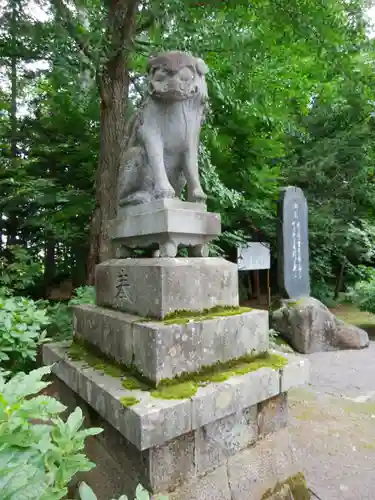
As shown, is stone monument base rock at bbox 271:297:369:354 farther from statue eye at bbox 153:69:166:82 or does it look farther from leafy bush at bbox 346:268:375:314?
statue eye at bbox 153:69:166:82

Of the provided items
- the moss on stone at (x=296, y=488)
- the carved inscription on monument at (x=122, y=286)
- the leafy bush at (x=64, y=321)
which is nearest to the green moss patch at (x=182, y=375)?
the carved inscription on monument at (x=122, y=286)

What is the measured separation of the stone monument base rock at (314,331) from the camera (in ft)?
17.6

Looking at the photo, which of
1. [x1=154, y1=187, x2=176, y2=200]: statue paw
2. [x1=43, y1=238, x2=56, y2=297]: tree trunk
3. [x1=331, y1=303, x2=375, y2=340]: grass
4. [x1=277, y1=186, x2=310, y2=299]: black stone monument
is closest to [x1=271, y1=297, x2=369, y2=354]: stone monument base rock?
[x1=277, y1=186, x2=310, y2=299]: black stone monument

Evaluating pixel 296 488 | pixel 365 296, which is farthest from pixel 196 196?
pixel 365 296

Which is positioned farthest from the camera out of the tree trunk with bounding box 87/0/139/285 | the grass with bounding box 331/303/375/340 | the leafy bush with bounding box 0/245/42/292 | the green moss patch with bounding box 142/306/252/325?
the grass with bounding box 331/303/375/340

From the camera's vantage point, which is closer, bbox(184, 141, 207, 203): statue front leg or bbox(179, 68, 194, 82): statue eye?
bbox(179, 68, 194, 82): statue eye

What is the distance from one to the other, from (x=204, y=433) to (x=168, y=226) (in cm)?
106

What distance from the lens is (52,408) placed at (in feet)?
3.18

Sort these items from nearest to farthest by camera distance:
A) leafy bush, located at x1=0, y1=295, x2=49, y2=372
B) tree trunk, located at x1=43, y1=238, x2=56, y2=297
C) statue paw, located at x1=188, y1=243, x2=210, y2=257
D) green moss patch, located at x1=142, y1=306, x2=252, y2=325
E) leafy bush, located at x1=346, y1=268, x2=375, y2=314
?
green moss patch, located at x1=142, y1=306, x2=252, y2=325
statue paw, located at x1=188, y1=243, x2=210, y2=257
leafy bush, located at x1=0, y1=295, x2=49, y2=372
leafy bush, located at x1=346, y1=268, x2=375, y2=314
tree trunk, located at x1=43, y1=238, x2=56, y2=297

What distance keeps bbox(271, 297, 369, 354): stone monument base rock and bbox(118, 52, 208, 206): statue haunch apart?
13.7 feet

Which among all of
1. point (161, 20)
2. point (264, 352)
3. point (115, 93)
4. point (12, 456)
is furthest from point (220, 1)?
point (12, 456)

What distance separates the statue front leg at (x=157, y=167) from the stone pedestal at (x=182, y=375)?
0.08 meters

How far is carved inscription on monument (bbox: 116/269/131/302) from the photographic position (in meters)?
1.93

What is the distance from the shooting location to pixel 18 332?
2330 mm
